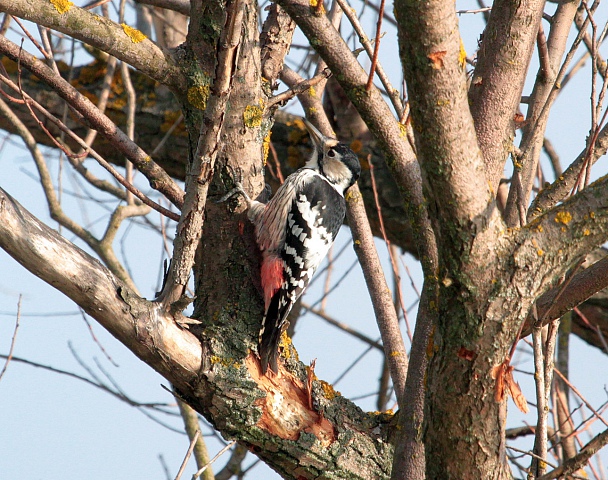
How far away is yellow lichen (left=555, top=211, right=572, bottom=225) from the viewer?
224 centimetres

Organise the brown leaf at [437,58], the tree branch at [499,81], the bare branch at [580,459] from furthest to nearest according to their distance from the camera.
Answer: the tree branch at [499,81] → the bare branch at [580,459] → the brown leaf at [437,58]

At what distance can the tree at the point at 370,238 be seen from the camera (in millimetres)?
2158

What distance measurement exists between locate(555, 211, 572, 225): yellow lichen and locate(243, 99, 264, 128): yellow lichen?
138cm

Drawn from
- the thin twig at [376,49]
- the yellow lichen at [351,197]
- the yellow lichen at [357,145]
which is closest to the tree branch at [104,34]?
the thin twig at [376,49]

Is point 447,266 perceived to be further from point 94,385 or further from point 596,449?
point 94,385

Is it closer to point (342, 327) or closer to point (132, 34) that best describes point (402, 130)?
point (132, 34)

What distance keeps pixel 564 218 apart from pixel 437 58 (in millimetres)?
703

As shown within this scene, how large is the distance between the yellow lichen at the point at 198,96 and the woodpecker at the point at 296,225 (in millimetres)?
389

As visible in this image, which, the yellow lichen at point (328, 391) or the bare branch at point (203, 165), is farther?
the yellow lichen at point (328, 391)

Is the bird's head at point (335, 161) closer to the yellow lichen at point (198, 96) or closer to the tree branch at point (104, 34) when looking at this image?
the yellow lichen at point (198, 96)

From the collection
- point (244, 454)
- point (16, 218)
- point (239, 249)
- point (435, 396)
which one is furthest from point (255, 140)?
point (244, 454)

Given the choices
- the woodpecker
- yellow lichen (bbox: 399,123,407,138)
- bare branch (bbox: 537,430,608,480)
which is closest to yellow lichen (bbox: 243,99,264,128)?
the woodpecker

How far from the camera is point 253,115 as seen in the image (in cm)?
304

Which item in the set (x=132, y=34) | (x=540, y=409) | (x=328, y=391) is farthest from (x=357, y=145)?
(x=540, y=409)
